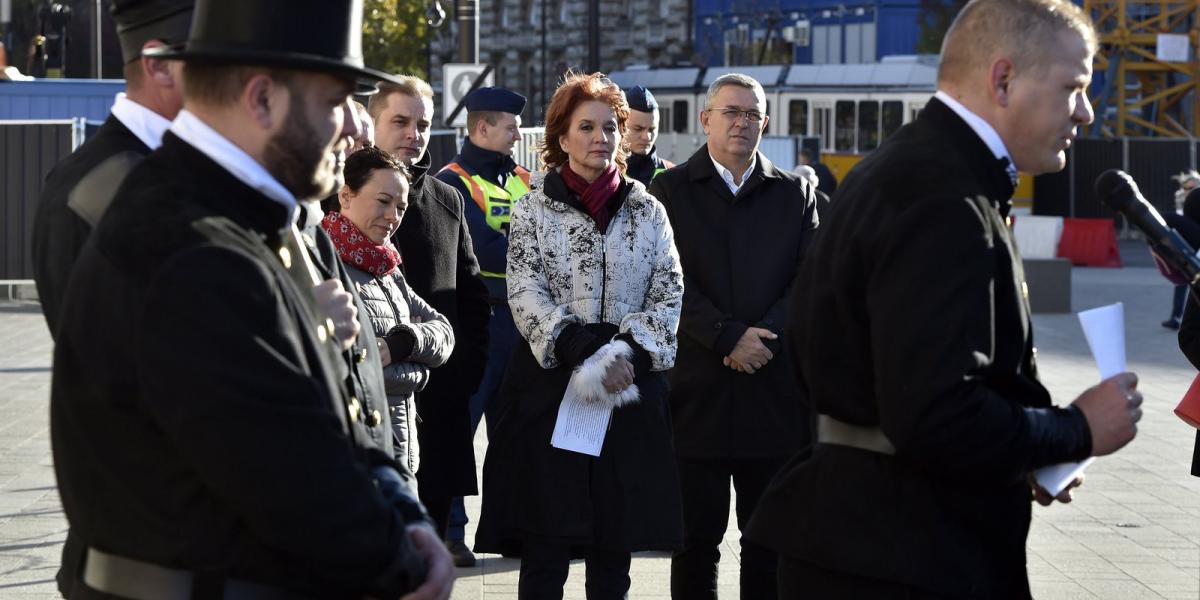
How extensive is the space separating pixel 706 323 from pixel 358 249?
1439 millimetres

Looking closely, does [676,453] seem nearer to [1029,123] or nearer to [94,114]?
[1029,123]

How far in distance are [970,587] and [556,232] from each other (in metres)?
2.77

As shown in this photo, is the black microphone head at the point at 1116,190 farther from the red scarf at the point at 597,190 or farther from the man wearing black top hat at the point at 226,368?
the red scarf at the point at 597,190

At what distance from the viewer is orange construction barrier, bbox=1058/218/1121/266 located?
2719cm

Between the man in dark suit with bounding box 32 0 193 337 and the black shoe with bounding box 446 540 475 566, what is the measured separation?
3599 mm

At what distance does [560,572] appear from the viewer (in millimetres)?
5730

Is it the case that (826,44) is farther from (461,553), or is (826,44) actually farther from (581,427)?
(581,427)

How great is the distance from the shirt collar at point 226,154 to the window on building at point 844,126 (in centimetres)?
3337

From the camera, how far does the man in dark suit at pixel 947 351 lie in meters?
3.12

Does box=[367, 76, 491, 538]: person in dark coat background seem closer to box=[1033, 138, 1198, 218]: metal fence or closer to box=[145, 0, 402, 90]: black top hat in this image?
box=[145, 0, 402, 90]: black top hat

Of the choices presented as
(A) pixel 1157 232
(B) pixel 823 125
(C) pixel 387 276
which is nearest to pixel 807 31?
(B) pixel 823 125

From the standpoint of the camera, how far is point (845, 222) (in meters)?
3.33

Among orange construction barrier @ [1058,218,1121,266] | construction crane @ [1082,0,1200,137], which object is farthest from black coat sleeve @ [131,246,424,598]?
construction crane @ [1082,0,1200,137]

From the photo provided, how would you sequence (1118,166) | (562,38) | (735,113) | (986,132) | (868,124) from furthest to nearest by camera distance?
(562,38), (868,124), (1118,166), (735,113), (986,132)
